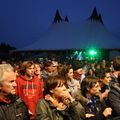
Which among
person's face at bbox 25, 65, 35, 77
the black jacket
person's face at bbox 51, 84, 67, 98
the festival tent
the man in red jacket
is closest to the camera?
the black jacket

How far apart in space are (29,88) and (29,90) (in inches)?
1.7

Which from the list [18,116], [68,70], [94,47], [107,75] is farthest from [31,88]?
[94,47]

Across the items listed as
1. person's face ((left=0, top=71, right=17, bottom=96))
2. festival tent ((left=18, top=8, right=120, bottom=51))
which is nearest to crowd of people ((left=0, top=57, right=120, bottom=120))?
person's face ((left=0, top=71, right=17, bottom=96))

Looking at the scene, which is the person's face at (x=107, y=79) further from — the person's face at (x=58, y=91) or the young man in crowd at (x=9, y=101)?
the young man in crowd at (x=9, y=101)

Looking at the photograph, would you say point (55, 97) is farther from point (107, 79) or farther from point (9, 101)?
point (107, 79)

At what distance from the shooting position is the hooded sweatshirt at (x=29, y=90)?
691 cm

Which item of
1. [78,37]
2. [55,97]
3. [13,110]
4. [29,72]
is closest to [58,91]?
[55,97]

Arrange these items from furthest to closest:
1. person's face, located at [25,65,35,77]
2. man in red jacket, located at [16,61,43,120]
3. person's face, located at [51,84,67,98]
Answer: person's face, located at [25,65,35,77], man in red jacket, located at [16,61,43,120], person's face, located at [51,84,67,98]

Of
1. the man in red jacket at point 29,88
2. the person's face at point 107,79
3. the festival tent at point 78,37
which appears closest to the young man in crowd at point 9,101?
the man in red jacket at point 29,88

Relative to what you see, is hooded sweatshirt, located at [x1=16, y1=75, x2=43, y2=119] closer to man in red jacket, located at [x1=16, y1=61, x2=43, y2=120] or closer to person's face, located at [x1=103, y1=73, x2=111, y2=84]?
man in red jacket, located at [x1=16, y1=61, x2=43, y2=120]

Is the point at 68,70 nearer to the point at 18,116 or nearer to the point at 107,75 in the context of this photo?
the point at 107,75

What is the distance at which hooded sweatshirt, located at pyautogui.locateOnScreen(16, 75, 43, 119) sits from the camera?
22.7ft

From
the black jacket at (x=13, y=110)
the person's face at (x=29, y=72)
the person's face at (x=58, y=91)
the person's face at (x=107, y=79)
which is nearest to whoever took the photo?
the black jacket at (x=13, y=110)

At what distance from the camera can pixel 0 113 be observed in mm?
3678
